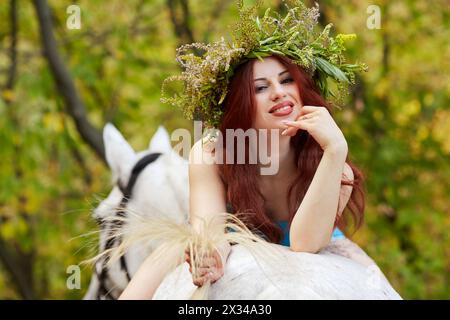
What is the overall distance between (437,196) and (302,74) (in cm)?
455

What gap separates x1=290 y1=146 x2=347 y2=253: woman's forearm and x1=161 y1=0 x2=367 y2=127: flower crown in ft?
0.98

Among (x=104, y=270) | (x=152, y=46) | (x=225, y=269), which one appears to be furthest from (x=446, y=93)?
(x=225, y=269)

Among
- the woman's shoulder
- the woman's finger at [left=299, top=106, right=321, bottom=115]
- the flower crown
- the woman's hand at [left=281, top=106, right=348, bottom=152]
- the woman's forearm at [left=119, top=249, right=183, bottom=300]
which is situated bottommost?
the woman's forearm at [left=119, top=249, right=183, bottom=300]

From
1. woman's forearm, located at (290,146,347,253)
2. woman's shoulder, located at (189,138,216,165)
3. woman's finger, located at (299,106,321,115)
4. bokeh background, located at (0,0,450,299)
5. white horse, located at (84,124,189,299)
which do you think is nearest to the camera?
woman's forearm, located at (290,146,347,253)

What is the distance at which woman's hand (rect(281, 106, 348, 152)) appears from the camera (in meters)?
1.75

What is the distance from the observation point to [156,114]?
7.37 meters

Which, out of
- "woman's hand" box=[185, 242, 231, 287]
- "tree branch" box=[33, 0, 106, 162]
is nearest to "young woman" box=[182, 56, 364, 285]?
"woman's hand" box=[185, 242, 231, 287]

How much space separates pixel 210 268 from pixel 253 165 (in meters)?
0.53

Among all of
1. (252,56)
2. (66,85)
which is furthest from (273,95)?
(66,85)

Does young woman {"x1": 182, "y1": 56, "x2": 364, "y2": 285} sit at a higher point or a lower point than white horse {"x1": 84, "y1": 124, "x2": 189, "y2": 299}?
higher

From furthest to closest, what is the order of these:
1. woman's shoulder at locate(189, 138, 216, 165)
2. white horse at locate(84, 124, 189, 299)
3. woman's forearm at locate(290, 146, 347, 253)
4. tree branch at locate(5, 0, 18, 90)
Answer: tree branch at locate(5, 0, 18, 90)
white horse at locate(84, 124, 189, 299)
woman's shoulder at locate(189, 138, 216, 165)
woman's forearm at locate(290, 146, 347, 253)

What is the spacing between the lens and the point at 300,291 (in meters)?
1.42

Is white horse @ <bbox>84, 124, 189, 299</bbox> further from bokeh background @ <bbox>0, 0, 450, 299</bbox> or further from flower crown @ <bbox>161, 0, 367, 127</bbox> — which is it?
bokeh background @ <bbox>0, 0, 450, 299</bbox>

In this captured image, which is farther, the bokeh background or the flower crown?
the bokeh background
